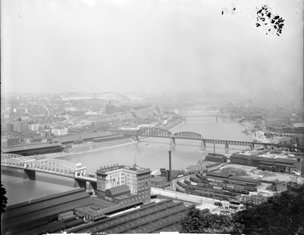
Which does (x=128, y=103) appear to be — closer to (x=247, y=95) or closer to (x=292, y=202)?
(x=247, y=95)

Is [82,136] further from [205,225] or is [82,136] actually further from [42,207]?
[205,225]

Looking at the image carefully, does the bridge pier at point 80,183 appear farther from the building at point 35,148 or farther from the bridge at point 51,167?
the building at point 35,148

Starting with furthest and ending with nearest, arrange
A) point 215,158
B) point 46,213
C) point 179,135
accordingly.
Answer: point 215,158
point 179,135
point 46,213

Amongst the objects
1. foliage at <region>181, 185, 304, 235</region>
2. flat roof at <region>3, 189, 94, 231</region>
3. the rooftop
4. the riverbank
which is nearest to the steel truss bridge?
the riverbank

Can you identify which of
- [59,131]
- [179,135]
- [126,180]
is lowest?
[126,180]

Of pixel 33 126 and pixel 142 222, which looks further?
pixel 33 126

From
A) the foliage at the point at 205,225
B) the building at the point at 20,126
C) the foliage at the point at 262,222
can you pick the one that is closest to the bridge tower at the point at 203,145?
the building at the point at 20,126

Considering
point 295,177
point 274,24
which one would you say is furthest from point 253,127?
point 274,24

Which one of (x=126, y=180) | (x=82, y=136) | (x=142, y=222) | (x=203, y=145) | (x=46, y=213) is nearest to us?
(x=142, y=222)

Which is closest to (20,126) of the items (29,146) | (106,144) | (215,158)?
(29,146)
